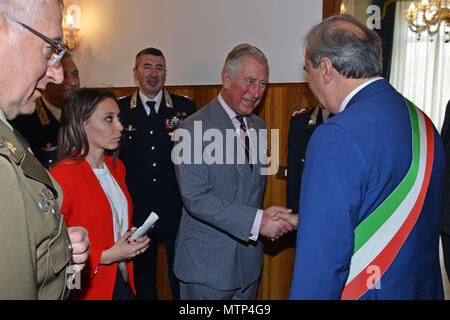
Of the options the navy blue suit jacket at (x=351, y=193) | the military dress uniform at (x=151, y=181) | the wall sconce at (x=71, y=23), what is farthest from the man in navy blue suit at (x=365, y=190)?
the wall sconce at (x=71, y=23)

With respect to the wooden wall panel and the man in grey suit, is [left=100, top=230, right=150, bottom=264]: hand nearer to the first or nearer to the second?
the man in grey suit

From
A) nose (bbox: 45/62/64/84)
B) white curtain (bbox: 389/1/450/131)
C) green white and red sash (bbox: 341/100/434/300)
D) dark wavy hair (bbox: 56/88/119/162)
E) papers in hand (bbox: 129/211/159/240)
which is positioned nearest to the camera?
nose (bbox: 45/62/64/84)

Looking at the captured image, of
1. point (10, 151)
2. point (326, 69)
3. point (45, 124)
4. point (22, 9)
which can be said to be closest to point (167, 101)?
point (45, 124)

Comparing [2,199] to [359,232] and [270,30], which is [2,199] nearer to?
[359,232]

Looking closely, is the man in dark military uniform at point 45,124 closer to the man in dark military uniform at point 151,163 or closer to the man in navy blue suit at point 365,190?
the man in dark military uniform at point 151,163

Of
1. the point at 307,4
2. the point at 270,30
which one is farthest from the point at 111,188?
the point at 307,4

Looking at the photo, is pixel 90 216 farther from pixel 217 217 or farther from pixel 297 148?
pixel 297 148

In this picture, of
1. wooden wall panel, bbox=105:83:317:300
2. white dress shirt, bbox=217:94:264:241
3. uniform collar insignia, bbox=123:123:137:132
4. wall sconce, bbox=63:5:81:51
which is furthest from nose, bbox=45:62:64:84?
wall sconce, bbox=63:5:81:51

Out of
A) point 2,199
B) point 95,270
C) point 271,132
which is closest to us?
point 2,199

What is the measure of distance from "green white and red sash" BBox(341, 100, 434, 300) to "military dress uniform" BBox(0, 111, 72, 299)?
894mm

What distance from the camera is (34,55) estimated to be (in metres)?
0.93

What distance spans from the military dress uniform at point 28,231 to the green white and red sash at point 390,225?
0.89 meters

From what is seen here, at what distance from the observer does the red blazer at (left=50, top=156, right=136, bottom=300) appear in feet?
5.73

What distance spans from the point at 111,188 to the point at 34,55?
1.24 meters
